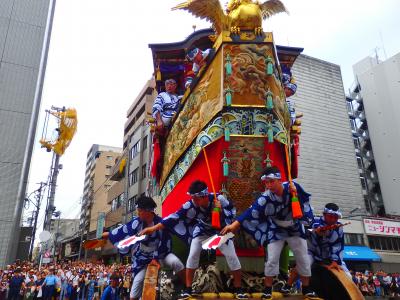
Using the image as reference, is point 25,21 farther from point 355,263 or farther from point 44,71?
point 355,263

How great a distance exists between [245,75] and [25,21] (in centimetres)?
1578

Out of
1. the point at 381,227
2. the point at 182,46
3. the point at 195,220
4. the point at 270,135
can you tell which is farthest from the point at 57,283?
the point at 381,227

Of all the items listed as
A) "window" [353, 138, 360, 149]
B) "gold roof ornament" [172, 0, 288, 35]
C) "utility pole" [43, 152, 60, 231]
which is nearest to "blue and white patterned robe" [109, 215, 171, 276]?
"gold roof ornament" [172, 0, 288, 35]

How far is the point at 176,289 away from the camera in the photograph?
5.36 m

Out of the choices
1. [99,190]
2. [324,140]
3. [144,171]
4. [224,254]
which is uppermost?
[99,190]

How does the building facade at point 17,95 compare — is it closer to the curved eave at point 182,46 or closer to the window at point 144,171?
the curved eave at point 182,46

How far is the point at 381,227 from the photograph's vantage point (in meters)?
29.1

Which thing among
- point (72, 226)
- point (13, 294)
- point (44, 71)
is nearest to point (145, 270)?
point (13, 294)

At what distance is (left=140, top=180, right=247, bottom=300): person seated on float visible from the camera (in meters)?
4.27

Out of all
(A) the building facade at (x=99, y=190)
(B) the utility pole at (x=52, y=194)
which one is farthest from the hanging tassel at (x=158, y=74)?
(A) the building facade at (x=99, y=190)

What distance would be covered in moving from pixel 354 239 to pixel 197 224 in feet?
86.9

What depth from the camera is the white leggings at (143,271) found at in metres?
4.65

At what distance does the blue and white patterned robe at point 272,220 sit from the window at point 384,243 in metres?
27.6

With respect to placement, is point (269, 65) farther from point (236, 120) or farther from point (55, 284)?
point (55, 284)
